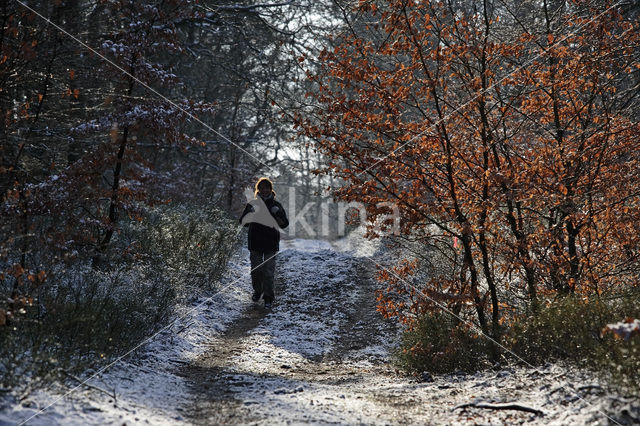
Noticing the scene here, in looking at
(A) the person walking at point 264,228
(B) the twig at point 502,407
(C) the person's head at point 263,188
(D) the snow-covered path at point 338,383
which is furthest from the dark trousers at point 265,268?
(B) the twig at point 502,407

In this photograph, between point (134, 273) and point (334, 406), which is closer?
point (334, 406)

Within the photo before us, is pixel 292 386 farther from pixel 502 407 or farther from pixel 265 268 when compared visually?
pixel 265 268

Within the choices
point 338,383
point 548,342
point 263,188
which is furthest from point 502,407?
point 263,188

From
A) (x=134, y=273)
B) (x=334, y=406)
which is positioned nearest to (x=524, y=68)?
(x=334, y=406)

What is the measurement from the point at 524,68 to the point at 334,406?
15.3ft

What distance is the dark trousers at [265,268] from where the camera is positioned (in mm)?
10508

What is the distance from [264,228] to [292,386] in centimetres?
493

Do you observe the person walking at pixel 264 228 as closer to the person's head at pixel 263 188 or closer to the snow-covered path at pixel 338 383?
the person's head at pixel 263 188

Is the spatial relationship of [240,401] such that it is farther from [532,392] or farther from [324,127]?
[324,127]

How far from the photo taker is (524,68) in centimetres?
652

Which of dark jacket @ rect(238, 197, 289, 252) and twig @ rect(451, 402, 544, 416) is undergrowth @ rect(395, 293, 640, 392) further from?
dark jacket @ rect(238, 197, 289, 252)

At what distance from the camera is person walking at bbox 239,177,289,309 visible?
33.4ft

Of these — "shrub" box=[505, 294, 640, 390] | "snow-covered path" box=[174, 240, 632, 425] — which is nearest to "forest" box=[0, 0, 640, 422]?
"shrub" box=[505, 294, 640, 390]

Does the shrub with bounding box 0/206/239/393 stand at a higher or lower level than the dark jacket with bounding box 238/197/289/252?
lower
